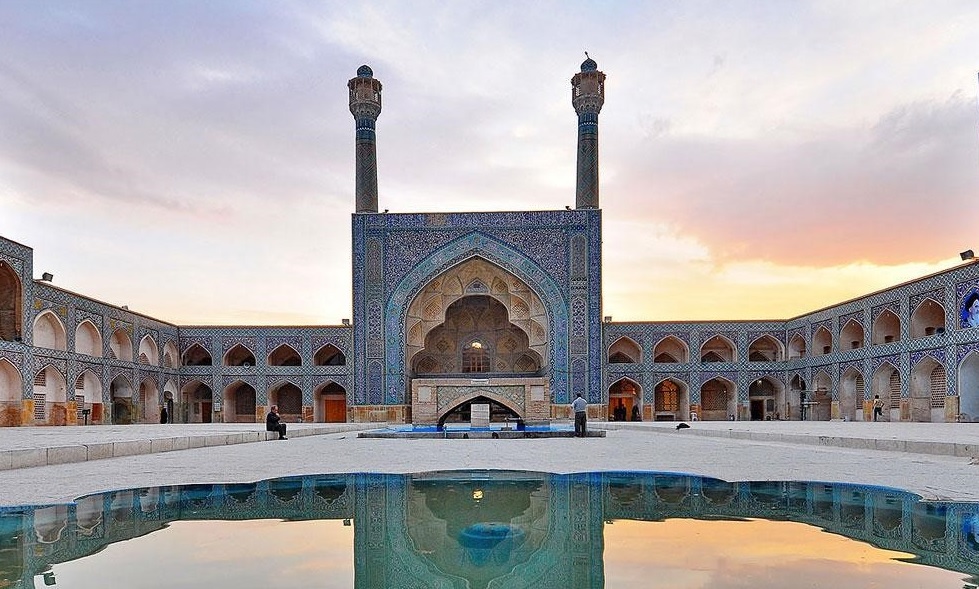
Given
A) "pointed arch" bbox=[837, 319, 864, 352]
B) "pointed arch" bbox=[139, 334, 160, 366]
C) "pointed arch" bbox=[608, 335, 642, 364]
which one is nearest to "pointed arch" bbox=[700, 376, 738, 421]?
"pointed arch" bbox=[608, 335, 642, 364]

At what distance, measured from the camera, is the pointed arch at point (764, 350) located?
82.7 ft

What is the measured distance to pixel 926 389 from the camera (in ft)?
55.0

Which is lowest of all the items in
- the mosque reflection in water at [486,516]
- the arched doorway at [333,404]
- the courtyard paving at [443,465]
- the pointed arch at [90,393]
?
the arched doorway at [333,404]

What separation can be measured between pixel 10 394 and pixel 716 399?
20.0 meters

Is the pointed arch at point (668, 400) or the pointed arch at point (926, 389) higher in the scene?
the pointed arch at point (926, 389)

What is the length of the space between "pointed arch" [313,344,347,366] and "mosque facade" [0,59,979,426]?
0.30ft

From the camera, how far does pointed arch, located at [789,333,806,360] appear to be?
75.7 feet

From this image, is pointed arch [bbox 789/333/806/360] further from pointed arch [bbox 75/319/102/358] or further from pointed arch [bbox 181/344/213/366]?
pointed arch [bbox 75/319/102/358]

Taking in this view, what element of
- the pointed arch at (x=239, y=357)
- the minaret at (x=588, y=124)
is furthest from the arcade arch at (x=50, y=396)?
the minaret at (x=588, y=124)

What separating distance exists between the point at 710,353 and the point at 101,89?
66.0 ft

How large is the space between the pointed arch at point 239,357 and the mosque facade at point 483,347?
0.10 metres

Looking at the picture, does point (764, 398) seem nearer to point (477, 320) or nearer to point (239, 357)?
point (477, 320)

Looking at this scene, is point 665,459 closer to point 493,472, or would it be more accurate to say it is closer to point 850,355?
point 493,472

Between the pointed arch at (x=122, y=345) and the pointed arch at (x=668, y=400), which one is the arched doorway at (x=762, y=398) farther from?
the pointed arch at (x=122, y=345)
